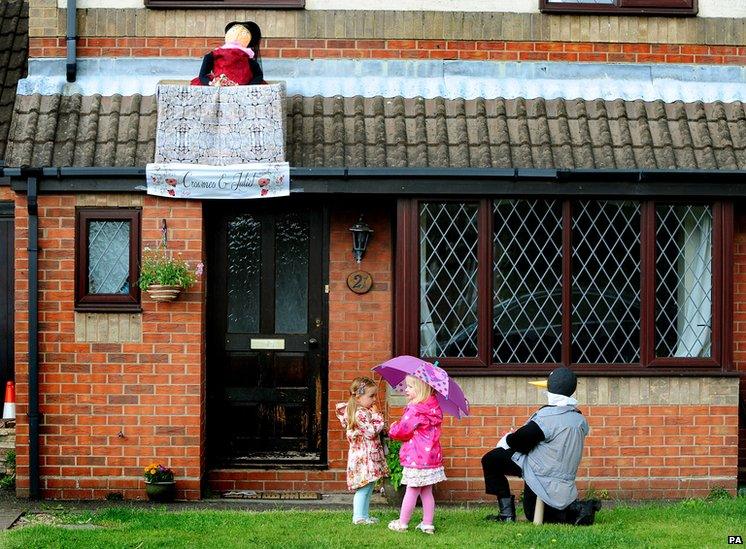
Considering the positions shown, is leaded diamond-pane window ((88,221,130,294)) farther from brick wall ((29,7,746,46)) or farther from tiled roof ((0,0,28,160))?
brick wall ((29,7,746,46))

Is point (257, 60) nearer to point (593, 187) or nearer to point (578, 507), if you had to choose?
point (593, 187)

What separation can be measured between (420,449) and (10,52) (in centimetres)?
584

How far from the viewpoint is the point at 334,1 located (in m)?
11.1

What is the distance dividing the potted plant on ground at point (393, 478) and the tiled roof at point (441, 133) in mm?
2315

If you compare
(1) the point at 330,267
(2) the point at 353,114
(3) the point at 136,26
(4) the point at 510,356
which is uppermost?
(3) the point at 136,26

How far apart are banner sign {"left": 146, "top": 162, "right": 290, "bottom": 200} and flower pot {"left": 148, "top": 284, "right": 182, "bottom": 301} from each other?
77 centimetres

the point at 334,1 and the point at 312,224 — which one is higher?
the point at 334,1

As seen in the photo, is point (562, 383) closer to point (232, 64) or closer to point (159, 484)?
point (159, 484)

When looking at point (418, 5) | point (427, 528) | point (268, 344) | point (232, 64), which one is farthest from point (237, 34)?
point (427, 528)

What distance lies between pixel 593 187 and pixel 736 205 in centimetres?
150

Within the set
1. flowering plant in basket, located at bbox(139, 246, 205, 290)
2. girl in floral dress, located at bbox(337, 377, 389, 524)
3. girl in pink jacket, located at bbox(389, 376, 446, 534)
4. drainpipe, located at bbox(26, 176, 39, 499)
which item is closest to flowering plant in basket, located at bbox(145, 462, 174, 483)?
drainpipe, located at bbox(26, 176, 39, 499)

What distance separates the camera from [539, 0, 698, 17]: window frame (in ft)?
36.4

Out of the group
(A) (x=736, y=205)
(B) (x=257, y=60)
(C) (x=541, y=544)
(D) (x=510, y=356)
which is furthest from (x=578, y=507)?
(B) (x=257, y=60)

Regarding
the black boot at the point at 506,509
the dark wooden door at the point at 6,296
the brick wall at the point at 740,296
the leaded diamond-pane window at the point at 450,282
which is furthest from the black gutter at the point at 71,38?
the brick wall at the point at 740,296
